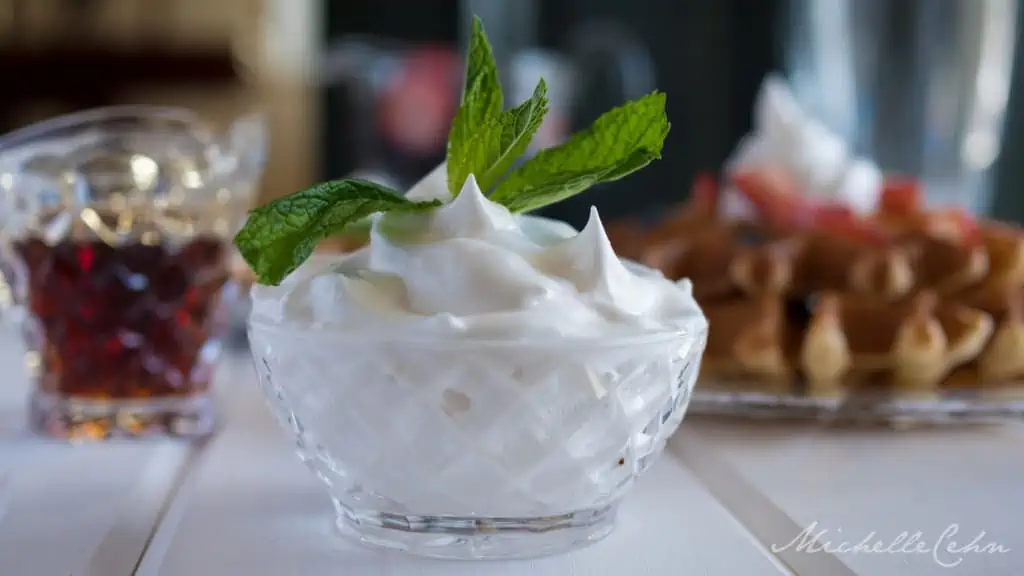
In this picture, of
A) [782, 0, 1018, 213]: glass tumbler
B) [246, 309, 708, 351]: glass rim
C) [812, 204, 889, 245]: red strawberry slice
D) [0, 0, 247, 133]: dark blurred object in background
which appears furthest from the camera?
[0, 0, 247, 133]: dark blurred object in background

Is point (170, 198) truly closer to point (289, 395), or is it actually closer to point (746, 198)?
point (289, 395)

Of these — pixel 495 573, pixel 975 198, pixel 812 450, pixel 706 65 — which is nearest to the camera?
pixel 495 573

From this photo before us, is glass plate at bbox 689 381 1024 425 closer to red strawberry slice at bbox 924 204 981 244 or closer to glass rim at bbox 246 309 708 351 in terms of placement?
red strawberry slice at bbox 924 204 981 244

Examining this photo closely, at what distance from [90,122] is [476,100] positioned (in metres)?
0.45

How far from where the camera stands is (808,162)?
48.5 inches

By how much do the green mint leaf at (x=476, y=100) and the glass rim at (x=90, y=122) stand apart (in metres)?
0.42

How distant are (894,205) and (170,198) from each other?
29.5 inches

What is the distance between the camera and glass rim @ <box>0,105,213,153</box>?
3.04 ft

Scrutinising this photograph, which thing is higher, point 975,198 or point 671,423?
point 671,423

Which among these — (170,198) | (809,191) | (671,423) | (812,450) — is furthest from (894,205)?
(170,198)

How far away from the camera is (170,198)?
0.96 metres

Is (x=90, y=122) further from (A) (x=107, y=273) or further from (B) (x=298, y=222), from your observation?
(B) (x=298, y=222)
